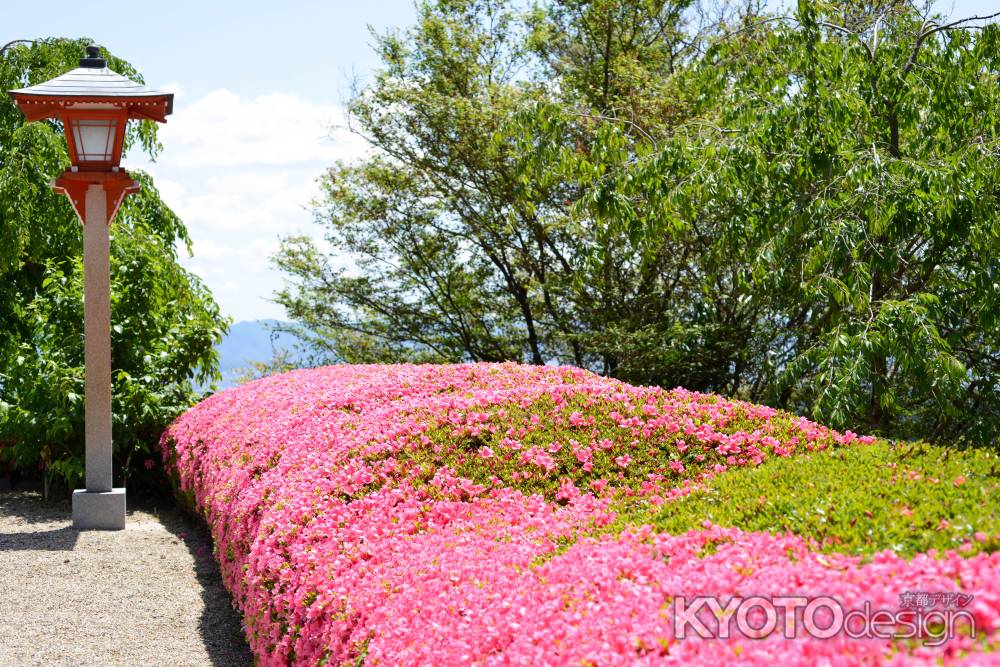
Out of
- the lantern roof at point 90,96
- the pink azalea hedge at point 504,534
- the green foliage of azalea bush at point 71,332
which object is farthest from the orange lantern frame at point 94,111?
Result: the pink azalea hedge at point 504,534

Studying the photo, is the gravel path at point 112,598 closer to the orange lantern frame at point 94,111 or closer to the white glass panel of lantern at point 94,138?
the orange lantern frame at point 94,111

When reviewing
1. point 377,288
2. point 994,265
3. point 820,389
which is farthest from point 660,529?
point 377,288

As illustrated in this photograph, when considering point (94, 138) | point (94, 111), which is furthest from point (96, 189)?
point (94, 111)

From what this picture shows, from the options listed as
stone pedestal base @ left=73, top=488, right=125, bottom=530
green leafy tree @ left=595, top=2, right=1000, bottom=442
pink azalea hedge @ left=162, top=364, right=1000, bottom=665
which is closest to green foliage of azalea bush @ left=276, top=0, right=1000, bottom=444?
green leafy tree @ left=595, top=2, right=1000, bottom=442

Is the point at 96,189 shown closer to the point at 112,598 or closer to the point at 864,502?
the point at 112,598

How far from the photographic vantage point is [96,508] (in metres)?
7.04

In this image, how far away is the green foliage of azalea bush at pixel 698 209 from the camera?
5676mm

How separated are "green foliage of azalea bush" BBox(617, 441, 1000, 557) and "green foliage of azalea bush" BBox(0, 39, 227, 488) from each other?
6.19 metres

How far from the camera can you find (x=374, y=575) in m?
3.27

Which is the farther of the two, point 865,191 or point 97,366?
point 97,366

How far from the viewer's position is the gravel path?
4676 mm

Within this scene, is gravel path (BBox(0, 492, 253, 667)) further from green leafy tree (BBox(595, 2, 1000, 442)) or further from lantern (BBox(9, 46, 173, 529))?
green leafy tree (BBox(595, 2, 1000, 442))

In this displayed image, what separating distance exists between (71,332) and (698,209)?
6.16 m

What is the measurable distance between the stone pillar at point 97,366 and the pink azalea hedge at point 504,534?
0.85 m
